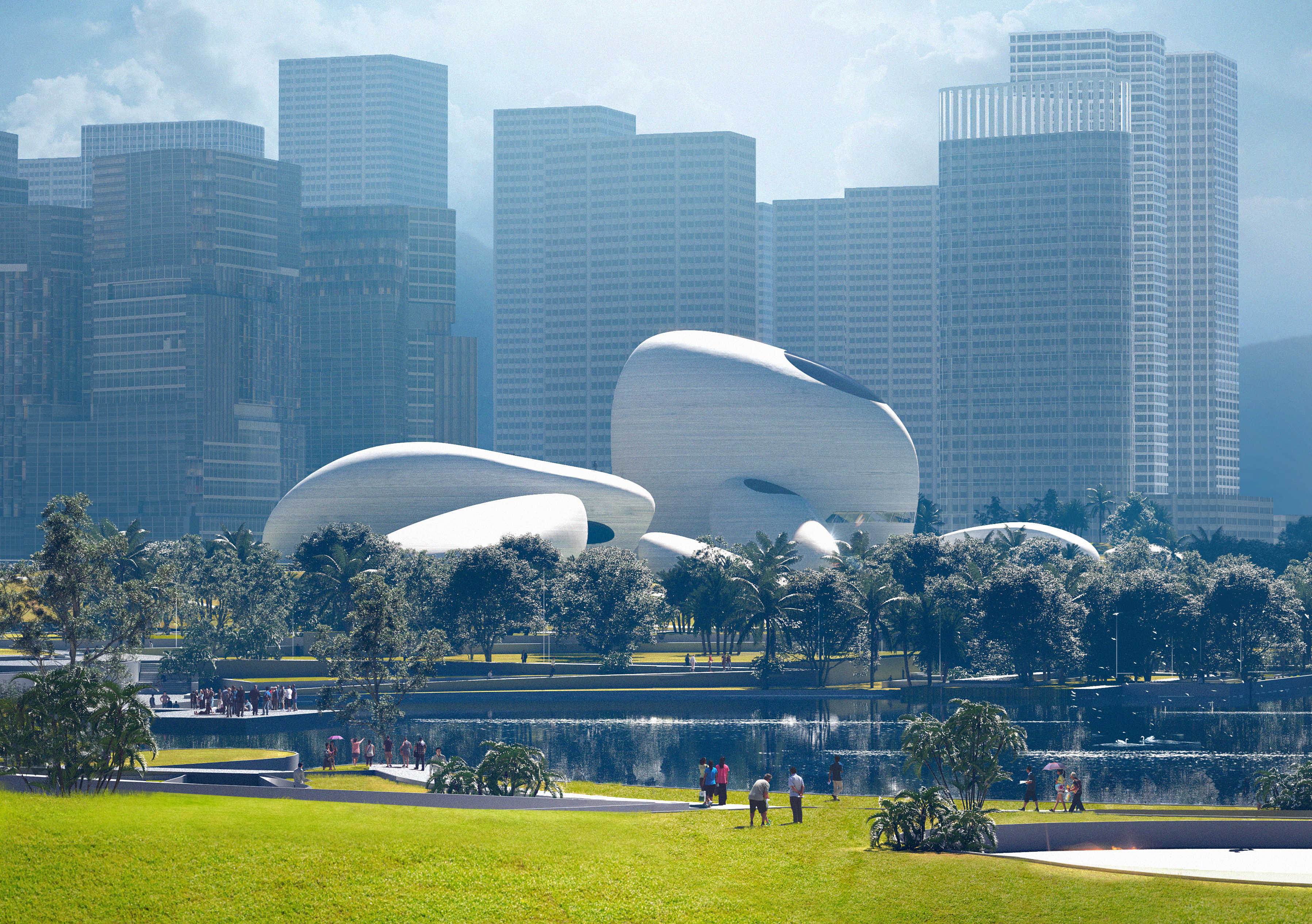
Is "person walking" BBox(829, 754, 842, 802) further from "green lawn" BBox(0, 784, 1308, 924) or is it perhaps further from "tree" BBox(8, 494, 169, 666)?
"tree" BBox(8, 494, 169, 666)

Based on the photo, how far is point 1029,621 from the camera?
335 feet

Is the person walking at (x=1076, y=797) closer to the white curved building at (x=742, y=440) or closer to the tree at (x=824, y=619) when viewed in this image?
the tree at (x=824, y=619)

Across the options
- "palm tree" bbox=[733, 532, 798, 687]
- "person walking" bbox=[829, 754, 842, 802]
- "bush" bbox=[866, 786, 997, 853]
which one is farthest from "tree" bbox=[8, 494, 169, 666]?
"bush" bbox=[866, 786, 997, 853]

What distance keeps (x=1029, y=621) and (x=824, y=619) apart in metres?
12.3

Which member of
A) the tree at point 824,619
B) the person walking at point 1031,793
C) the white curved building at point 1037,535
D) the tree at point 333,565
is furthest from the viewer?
the white curved building at point 1037,535

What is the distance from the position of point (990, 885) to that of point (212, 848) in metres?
17.5

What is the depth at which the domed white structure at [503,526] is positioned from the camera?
143 metres

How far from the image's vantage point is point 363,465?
536ft

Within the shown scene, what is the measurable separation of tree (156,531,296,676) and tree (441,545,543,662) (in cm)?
1105

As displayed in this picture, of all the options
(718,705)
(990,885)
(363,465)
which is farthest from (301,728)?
(363,465)

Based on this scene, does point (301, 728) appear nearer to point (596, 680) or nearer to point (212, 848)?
point (596, 680)

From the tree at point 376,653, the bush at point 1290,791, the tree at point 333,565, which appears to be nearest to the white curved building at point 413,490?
the tree at point 333,565

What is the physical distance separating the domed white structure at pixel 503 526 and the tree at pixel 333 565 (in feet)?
17.4

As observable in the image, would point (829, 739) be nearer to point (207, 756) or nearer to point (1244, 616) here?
point (207, 756)
